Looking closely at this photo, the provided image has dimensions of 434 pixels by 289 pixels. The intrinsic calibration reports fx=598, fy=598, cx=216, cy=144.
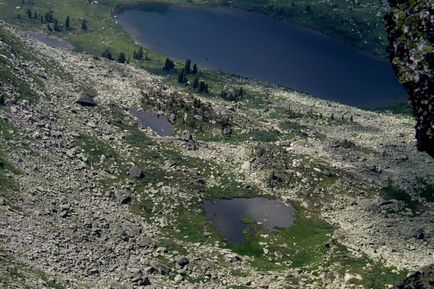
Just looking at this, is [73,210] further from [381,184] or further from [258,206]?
[381,184]

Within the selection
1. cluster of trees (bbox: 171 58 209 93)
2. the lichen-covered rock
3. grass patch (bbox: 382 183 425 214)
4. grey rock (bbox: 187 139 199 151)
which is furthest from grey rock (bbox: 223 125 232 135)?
the lichen-covered rock

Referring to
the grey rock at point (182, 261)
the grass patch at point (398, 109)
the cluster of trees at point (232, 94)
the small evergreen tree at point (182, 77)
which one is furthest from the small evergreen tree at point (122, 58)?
the grey rock at point (182, 261)

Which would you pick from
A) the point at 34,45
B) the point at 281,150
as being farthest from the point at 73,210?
the point at 34,45

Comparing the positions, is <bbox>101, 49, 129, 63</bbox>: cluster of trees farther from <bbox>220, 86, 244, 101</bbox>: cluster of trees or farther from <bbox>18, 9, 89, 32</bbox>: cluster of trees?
<bbox>220, 86, 244, 101</bbox>: cluster of trees

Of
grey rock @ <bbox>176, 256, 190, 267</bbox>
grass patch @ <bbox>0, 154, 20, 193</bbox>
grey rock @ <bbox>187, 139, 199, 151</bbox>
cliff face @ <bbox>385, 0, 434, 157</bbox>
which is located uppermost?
cliff face @ <bbox>385, 0, 434, 157</bbox>

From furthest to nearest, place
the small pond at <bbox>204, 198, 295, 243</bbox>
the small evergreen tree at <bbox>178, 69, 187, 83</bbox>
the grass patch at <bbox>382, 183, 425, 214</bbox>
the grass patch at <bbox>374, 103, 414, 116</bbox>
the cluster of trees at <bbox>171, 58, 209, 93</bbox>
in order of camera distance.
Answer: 1. the grass patch at <bbox>374, 103, 414, 116</bbox>
2. the small evergreen tree at <bbox>178, 69, 187, 83</bbox>
3. the cluster of trees at <bbox>171, 58, 209, 93</bbox>
4. the grass patch at <bbox>382, 183, 425, 214</bbox>
5. the small pond at <bbox>204, 198, 295, 243</bbox>

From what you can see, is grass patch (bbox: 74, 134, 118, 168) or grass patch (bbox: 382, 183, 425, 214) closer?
grass patch (bbox: 74, 134, 118, 168)

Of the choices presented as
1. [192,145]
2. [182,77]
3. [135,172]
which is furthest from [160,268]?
[182,77]
